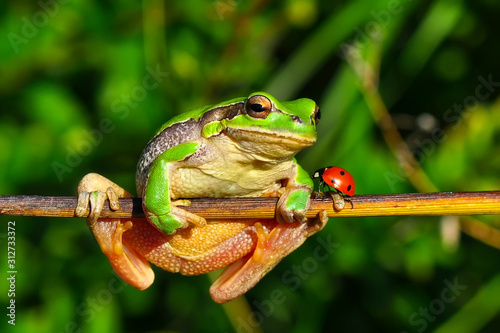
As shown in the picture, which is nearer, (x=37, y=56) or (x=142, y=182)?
(x=142, y=182)

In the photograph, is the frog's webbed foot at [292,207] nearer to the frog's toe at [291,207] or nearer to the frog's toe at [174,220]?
the frog's toe at [291,207]

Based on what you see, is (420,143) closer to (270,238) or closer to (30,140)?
(270,238)

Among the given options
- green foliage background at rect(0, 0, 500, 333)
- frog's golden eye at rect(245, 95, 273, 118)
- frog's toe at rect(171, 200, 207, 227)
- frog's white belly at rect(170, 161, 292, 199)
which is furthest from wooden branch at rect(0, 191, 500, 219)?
green foliage background at rect(0, 0, 500, 333)

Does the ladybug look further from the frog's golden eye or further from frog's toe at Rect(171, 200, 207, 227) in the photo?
frog's toe at Rect(171, 200, 207, 227)

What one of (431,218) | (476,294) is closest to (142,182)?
(431,218)

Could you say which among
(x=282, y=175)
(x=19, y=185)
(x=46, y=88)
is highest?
(x=46, y=88)

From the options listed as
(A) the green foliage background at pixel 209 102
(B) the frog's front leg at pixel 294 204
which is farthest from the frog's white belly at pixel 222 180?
(A) the green foliage background at pixel 209 102
